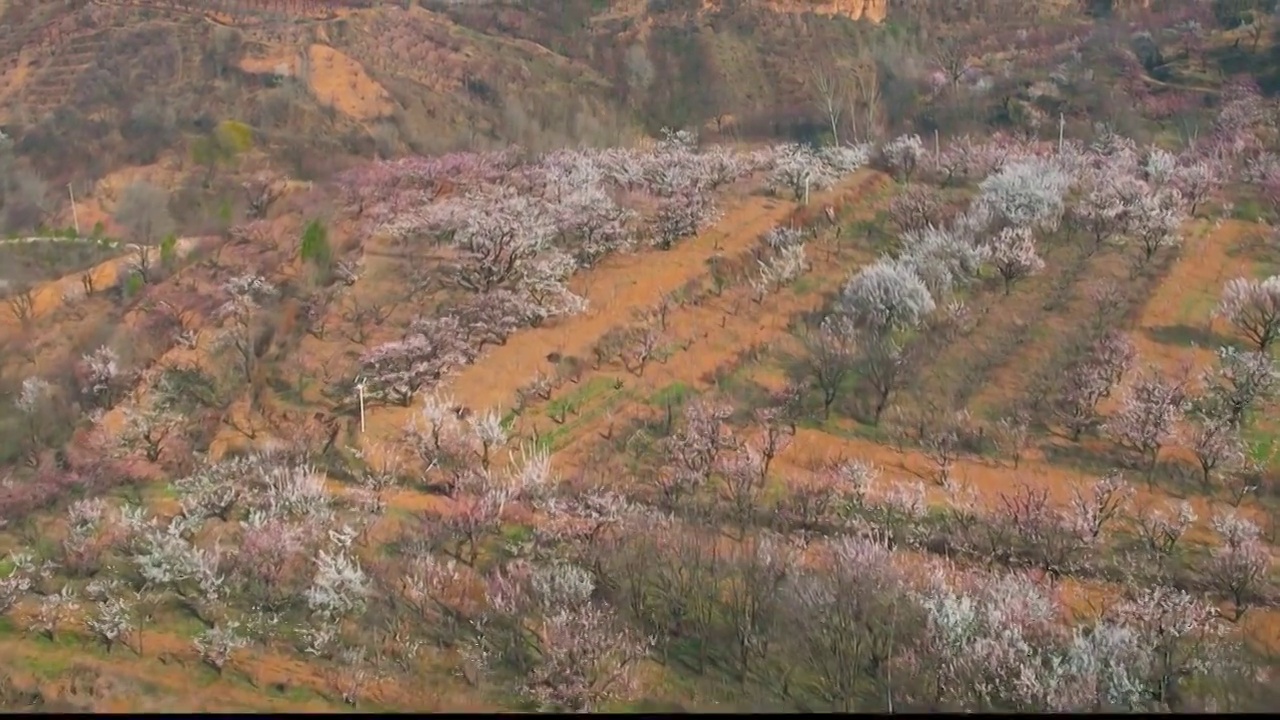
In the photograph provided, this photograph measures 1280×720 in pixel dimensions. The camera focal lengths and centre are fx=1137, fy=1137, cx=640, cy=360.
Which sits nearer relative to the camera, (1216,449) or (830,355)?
(1216,449)

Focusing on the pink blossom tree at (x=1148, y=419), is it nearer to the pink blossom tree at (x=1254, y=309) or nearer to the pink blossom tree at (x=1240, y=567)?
the pink blossom tree at (x=1240, y=567)

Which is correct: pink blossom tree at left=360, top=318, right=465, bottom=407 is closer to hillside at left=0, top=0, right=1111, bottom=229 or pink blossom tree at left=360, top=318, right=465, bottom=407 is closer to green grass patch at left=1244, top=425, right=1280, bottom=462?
green grass patch at left=1244, top=425, right=1280, bottom=462

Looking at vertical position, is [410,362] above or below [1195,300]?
below

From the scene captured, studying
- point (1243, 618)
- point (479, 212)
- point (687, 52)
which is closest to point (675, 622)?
point (1243, 618)

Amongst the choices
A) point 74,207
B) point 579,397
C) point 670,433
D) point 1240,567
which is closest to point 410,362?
point 579,397

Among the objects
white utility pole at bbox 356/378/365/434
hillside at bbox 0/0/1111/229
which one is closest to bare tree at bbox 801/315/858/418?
white utility pole at bbox 356/378/365/434

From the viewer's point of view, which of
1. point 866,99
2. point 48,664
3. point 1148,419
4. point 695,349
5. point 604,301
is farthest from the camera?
point 866,99

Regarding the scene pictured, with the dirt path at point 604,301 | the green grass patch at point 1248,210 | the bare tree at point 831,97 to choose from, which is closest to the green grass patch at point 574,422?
the dirt path at point 604,301

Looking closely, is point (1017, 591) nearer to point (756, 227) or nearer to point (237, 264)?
point (756, 227)

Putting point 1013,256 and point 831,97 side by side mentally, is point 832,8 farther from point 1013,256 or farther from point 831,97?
point 1013,256

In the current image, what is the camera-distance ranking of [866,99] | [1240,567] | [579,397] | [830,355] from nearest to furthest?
[1240,567] → [830,355] → [579,397] → [866,99]
